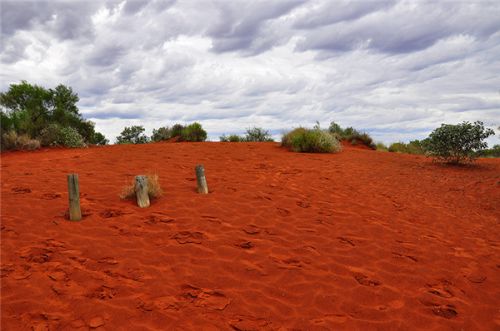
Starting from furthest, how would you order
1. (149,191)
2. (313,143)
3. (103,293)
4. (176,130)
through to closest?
1. (176,130)
2. (313,143)
3. (149,191)
4. (103,293)

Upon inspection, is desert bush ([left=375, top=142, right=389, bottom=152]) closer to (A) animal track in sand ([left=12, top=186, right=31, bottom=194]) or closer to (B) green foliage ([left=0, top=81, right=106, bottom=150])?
(B) green foliage ([left=0, top=81, right=106, bottom=150])

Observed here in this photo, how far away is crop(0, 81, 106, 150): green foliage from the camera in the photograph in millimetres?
15180

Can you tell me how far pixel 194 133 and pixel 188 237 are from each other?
53.7ft

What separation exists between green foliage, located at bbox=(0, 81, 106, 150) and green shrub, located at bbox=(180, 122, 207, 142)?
16.9ft

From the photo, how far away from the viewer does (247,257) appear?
4984 mm

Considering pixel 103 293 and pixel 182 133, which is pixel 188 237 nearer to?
pixel 103 293

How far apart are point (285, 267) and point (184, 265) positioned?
1306mm

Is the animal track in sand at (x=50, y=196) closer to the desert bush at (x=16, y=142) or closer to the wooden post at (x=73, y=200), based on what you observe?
the wooden post at (x=73, y=200)

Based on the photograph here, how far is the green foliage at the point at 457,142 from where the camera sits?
1244 centimetres

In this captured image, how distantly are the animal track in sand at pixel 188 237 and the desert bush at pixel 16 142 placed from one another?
37.1ft

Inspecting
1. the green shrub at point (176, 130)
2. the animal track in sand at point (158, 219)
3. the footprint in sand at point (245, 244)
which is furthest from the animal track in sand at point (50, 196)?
the green shrub at point (176, 130)

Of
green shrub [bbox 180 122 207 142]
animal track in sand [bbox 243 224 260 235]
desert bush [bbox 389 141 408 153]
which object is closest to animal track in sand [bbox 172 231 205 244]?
animal track in sand [bbox 243 224 260 235]

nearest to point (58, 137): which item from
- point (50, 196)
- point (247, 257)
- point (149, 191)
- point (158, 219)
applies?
point (50, 196)

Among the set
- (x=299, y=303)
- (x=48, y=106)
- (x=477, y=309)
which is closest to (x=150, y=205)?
(x=299, y=303)
